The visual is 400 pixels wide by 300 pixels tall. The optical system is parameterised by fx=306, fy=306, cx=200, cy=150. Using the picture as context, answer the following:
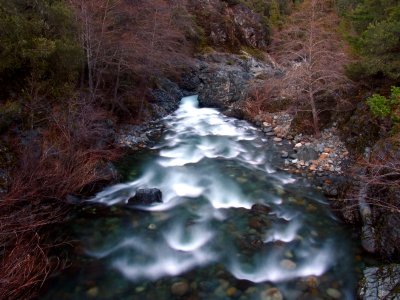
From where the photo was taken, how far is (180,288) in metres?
6.62

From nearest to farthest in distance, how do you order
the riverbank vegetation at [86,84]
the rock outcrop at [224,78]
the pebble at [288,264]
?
the pebble at [288,264] < the riverbank vegetation at [86,84] < the rock outcrop at [224,78]

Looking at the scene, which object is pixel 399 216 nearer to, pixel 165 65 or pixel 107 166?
pixel 107 166

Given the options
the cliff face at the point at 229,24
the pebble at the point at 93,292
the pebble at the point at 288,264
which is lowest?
the pebble at the point at 93,292

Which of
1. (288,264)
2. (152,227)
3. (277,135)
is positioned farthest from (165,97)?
(288,264)

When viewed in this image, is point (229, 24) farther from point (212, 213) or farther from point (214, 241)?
point (214, 241)

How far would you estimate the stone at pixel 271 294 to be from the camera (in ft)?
21.0

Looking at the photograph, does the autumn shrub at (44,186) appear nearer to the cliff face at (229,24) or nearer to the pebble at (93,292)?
the pebble at (93,292)

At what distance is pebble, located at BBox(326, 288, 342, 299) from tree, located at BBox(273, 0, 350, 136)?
834 cm

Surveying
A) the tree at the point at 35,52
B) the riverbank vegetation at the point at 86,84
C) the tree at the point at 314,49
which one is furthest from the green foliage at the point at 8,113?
the tree at the point at 314,49

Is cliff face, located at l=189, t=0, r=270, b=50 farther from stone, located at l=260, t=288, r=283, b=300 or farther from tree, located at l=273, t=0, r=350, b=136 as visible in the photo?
stone, located at l=260, t=288, r=283, b=300

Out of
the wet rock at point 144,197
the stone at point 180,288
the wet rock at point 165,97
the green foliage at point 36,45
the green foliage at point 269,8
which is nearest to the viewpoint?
the stone at point 180,288

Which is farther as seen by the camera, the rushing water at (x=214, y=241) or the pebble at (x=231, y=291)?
the rushing water at (x=214, y=241)

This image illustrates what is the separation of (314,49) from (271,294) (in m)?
9.91

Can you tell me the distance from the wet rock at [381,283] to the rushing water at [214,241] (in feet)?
1.14
